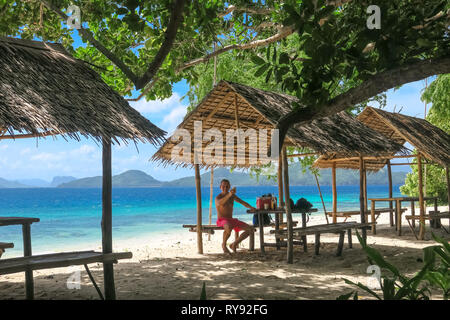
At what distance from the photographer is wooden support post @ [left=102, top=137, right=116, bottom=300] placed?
4898 mm

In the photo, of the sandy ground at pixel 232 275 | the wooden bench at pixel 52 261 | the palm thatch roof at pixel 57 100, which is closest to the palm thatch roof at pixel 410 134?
the sandy ground at pixel 232 275

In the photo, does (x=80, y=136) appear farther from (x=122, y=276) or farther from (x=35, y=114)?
(x=122, y=276)

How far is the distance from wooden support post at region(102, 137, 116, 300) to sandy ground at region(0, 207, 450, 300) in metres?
0.33

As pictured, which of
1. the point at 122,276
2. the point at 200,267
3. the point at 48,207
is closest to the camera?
the point at 122,276

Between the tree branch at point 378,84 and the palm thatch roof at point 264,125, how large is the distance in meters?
4.62

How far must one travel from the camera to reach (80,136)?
4.36 meters

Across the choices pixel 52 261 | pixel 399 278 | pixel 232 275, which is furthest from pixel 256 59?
pixel 232 275

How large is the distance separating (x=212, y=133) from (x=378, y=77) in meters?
7.05

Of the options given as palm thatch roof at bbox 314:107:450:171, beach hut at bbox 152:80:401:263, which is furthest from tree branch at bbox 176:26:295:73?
palm thatch roof at bbox 314:107:450:171

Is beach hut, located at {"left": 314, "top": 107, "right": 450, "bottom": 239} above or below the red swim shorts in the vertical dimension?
above

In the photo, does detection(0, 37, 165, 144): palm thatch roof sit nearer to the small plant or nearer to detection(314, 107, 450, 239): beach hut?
the small plant

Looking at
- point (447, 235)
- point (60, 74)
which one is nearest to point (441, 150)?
point (447, 235)

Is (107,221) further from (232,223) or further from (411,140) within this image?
(411,140)

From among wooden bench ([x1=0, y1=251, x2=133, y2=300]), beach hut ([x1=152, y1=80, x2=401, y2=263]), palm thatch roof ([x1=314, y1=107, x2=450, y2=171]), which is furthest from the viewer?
palm thatch roof ([x1=314, y1=107, x2=450, y2=171])
